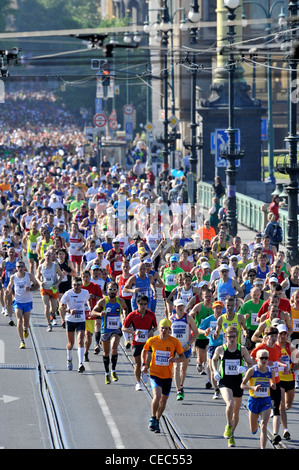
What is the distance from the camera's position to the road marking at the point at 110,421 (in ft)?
45.6

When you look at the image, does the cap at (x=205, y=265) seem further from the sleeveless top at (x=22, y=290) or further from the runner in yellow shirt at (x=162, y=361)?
the runner in yellow shirt at (x=162, y=361)

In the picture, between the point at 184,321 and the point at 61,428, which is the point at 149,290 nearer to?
the point at 184,321

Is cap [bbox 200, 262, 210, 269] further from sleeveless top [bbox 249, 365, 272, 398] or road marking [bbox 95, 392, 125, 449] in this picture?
sleeveless top [bbox 249, 365, 272, 398]

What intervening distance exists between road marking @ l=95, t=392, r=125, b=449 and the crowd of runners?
53 cm

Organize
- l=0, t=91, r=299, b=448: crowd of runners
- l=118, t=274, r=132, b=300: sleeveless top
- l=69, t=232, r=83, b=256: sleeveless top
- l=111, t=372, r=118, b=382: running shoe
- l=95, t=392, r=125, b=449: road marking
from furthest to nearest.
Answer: l=69, t=232, r=83, b=256: sleeveless top → l=118, t=274, r=132, b=300: sleeveless top → l=111, t=372, r=118, b=382: running shoe → l=0, t=91, r=299, b=448: crowd of runners → l=95, t=392, r=125, b=449: road marking

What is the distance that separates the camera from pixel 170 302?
2084cm

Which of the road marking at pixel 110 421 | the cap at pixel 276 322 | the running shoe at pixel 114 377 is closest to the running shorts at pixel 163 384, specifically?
the road marking at pixel 110 421

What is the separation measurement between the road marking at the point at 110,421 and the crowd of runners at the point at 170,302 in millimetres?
534

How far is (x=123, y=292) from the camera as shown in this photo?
20.1m

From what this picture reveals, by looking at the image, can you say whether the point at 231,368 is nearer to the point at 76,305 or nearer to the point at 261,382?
the point at 261,382

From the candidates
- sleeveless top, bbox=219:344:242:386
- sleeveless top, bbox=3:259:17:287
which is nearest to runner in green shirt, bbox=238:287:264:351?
sleeveless top, bbox=219:344:242:386

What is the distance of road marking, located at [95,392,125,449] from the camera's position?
13887 millimetres
